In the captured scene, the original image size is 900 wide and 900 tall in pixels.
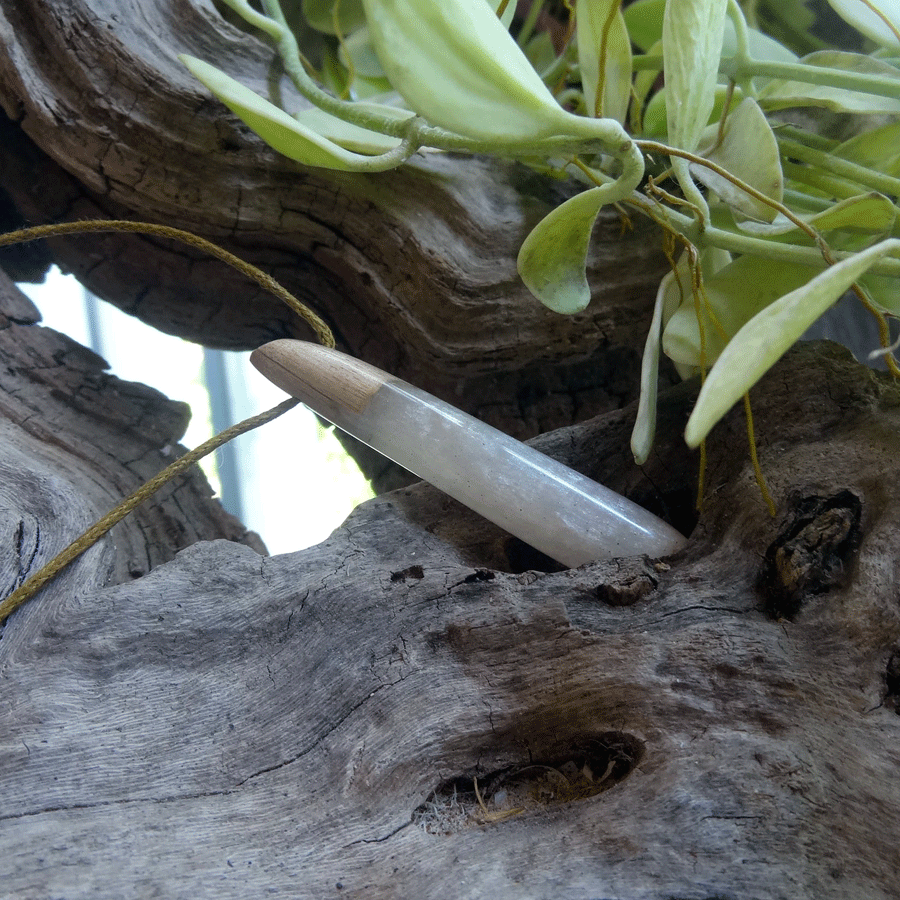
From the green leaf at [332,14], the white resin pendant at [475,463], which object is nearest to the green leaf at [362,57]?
the green leaf at [332,14]

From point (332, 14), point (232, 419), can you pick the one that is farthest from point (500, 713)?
point (332, 14)

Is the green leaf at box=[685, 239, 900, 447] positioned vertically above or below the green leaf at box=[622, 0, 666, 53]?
below

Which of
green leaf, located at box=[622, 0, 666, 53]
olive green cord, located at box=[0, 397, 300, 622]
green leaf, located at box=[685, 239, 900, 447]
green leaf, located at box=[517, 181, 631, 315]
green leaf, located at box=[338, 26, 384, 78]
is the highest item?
green leaf, located at box=[338, 26, 384, 78]

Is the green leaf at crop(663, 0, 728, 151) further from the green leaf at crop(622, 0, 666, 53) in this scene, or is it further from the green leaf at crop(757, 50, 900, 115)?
the green leaf at crop(622, 0, 666, 53)

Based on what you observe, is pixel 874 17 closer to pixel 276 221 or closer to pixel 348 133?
pixel 348 133

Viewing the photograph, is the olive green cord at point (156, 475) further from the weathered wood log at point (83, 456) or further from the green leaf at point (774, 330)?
the green leaf at point (774, 330)

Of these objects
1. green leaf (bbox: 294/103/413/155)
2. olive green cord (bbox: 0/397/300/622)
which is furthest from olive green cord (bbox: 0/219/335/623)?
green leaf (bbox: 294/103/413/155)
